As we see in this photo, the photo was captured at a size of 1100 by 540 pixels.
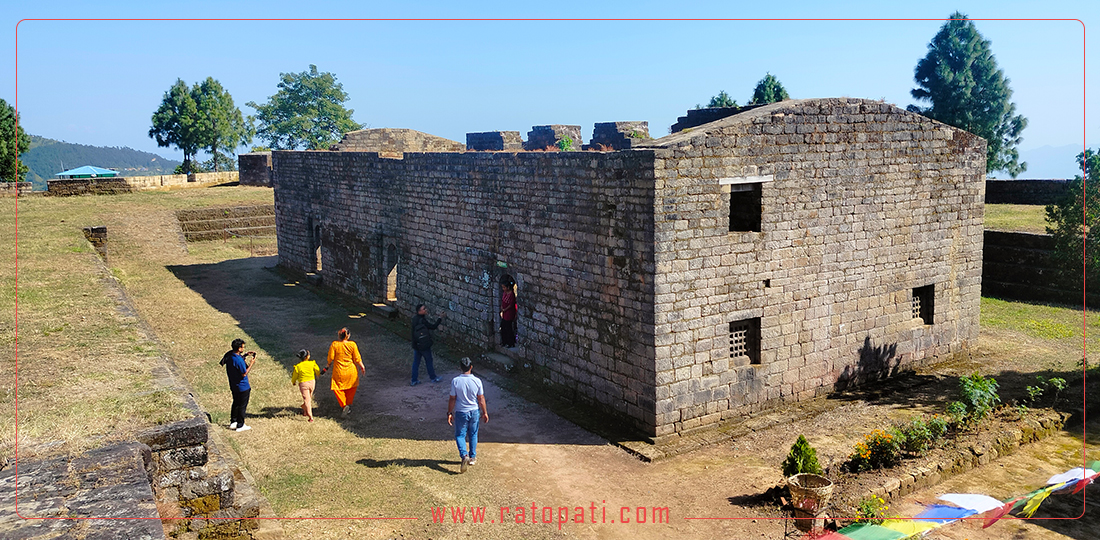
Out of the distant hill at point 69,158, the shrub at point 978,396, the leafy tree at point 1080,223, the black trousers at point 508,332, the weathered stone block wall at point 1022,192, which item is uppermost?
the distant hill at point 69,158

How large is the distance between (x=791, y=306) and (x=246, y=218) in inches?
1007

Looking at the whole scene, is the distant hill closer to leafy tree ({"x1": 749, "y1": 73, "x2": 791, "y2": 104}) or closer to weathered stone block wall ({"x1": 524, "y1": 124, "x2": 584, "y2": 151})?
leafy tree ({"x1": 749, "y1": 73, "x2": 791, "y2": 104})

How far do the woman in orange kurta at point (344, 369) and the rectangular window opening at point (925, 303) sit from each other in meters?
9.57

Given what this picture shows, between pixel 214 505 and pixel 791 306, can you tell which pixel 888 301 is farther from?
pixel 214 505

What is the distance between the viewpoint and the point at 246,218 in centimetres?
3166

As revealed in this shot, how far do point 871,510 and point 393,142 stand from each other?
17.8 m

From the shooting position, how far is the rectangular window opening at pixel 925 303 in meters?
13.8

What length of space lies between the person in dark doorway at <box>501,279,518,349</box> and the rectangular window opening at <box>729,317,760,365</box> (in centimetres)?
406

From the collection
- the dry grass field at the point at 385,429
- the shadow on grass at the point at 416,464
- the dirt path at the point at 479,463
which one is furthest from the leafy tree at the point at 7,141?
the shadow on grass at the point at 416,464

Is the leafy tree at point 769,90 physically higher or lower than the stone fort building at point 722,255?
higher

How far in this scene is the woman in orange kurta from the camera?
456 inches

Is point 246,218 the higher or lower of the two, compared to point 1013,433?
higher

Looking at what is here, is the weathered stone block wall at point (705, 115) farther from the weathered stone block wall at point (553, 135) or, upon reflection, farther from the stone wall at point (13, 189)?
the stone wall at point (13, 189)

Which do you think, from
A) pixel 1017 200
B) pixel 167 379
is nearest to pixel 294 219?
pixel 167 379
